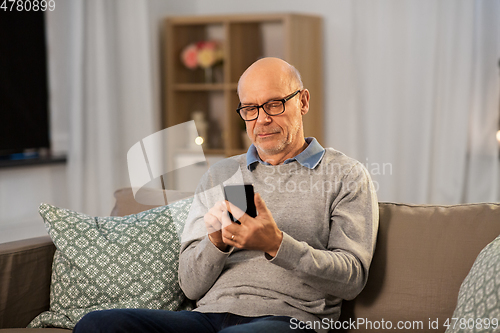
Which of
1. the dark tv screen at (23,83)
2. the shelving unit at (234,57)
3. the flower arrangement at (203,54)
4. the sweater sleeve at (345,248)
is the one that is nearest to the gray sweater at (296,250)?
the sweater sleeve at (345,248)

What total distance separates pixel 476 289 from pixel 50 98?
2.69 meters

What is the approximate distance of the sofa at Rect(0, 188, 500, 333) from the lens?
4.30ft

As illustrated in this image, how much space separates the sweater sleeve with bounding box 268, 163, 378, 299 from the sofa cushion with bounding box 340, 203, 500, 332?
0.09 m

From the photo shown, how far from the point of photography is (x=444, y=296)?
4.26ft

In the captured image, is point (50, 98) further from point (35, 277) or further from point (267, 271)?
point (267, 271)

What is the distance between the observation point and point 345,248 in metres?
1.26

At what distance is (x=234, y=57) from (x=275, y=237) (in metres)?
2.58

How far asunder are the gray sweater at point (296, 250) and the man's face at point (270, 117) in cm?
7

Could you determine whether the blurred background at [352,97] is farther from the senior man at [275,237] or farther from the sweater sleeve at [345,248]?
the sweater sleeve at [345,248]

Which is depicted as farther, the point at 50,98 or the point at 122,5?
the point at 122,5

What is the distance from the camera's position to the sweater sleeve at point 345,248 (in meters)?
1.18

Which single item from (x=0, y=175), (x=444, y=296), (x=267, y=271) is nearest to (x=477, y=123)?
(x=444, y=296)

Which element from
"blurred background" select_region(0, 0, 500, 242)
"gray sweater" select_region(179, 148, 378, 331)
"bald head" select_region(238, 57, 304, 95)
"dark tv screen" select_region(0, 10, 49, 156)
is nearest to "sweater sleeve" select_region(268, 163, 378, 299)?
"gray sweater" select_region(179, 148, 378, 331)

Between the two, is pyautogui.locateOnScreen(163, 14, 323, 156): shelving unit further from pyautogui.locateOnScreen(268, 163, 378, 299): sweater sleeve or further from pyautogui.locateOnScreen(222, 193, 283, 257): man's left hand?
pyautogui.locateOnScreen(222, 193, 283, 257): man's left hand
